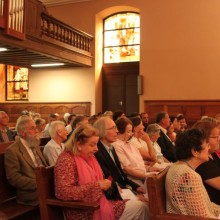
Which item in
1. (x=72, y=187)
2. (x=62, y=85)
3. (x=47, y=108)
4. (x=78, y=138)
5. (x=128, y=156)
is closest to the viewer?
(x=72, y=187)

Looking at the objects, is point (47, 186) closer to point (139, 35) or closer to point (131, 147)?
point (131, 147)

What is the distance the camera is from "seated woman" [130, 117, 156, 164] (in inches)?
198

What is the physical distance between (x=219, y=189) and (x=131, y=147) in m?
1.71

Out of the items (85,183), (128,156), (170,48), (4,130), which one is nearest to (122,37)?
(170,48)

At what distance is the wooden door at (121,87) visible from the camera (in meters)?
12.4

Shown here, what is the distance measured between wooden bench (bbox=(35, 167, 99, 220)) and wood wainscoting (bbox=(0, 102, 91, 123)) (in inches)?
368

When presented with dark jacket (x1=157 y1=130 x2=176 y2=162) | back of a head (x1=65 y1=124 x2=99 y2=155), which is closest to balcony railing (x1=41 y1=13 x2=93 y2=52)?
dark jacket (x1=157 y1=130 x2=176 y2=162)

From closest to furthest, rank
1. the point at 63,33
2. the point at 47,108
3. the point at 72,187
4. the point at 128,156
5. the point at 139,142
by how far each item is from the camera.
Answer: the point at 72,187, the point at 128,156, the point at 139,142, the point at 63,33, the point at 47,108

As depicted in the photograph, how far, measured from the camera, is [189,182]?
230 cm

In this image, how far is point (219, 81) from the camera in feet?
35.1

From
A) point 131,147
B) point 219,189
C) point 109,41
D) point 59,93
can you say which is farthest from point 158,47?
point 219,189

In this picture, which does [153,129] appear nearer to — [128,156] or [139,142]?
[139,142]

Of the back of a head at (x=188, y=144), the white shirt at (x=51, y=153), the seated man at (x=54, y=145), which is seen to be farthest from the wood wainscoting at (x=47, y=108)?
the back of a head at (x=188, y=144)

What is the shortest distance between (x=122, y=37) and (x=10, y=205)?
32.1ft
